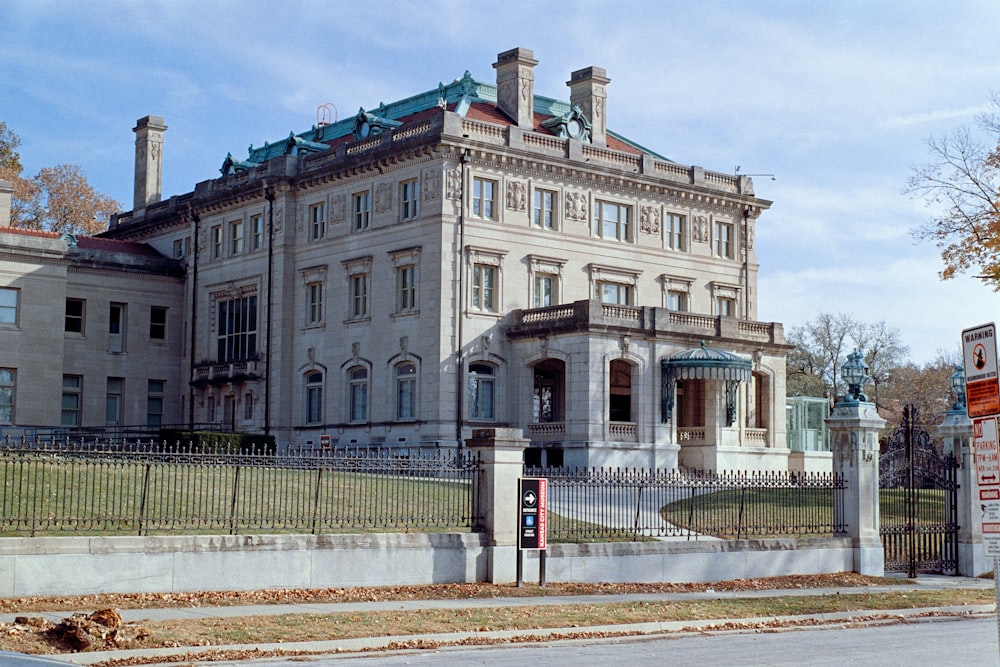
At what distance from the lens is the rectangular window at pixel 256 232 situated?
198ft

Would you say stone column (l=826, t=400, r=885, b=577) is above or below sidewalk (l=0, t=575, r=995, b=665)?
above

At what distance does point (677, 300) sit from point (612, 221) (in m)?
5.11

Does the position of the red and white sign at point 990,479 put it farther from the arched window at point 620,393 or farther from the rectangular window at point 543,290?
the arched window at point 620,393

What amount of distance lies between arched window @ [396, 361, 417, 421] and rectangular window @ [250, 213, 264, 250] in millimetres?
10729

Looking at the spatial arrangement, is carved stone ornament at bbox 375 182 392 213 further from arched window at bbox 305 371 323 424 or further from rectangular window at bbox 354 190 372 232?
arched window at bbox 305 371 323 424

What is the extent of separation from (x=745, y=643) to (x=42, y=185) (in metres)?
64.9

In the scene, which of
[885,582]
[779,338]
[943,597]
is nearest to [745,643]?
[943,597]

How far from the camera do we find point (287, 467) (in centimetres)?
2319

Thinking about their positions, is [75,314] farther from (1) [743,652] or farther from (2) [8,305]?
(1) [743,652]

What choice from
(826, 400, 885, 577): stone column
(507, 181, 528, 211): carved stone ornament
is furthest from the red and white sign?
(507, 181, 528, 211): carved stone ornament

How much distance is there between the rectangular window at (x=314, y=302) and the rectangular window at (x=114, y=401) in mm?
11755

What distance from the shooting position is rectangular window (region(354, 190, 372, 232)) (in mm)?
55844

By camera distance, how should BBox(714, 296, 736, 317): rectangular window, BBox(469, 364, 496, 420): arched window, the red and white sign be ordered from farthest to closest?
BBox(714, 296, 736, 317): rectangular window < BBox(469, 364, 496, 420): arched window < the red and white sign

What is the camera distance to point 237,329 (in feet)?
202
